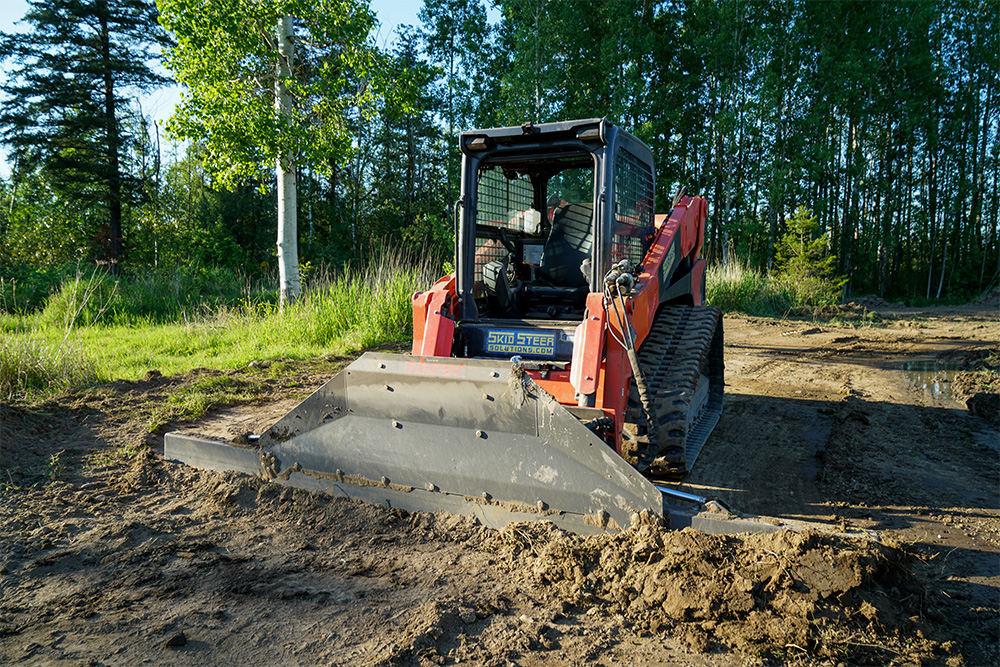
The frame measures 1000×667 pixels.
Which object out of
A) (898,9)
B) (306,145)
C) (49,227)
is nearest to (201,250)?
(49,227)

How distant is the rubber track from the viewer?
396cm

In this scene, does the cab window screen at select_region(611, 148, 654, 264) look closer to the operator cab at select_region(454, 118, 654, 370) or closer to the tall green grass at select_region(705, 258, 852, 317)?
the operator cab at select_region(454, 118, 654, 370)

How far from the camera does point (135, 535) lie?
3.26 m

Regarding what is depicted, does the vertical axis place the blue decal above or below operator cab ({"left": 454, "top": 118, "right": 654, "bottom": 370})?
below

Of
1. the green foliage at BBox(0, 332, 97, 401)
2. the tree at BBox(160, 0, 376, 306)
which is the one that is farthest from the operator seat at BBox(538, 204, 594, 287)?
the tree at BBox(160, 0, 376, 306)

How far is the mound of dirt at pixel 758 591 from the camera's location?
90.3 inches

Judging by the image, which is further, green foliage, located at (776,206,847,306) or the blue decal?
green foliage, located at (776,206,847,306)

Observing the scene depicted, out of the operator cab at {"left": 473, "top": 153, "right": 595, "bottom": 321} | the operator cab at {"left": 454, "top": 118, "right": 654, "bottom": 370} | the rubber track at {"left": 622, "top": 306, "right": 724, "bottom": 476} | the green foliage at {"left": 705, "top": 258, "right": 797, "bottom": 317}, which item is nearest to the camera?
the rubber track at {"left": 622, "top": 306, "right": 724, "bottom": 476}

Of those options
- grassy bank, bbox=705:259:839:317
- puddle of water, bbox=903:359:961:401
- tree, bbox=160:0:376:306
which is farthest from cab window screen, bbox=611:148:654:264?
grassy bank, bbox=705:259:839:317

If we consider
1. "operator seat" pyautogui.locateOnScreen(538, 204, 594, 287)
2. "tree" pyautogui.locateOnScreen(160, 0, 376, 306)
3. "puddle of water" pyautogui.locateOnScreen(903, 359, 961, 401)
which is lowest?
"puddle of water" pyautogui.locateOnScreen(903, 359, 961, 401)

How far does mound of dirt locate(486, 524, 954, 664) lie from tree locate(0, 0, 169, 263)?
2162 centimetres

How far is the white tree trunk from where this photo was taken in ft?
32.9

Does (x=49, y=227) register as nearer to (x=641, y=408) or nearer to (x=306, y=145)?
(x=306, y=145)

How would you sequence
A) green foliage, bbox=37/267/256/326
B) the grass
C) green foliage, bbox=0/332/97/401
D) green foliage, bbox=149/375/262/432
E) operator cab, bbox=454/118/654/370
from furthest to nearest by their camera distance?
green foliage, bbox=37/267/256/326
the grass
green foliage, bbox=0/332/97/401
green foliage, bbox=149/375/262/432
operator cab, bbox=454/118/654/370
